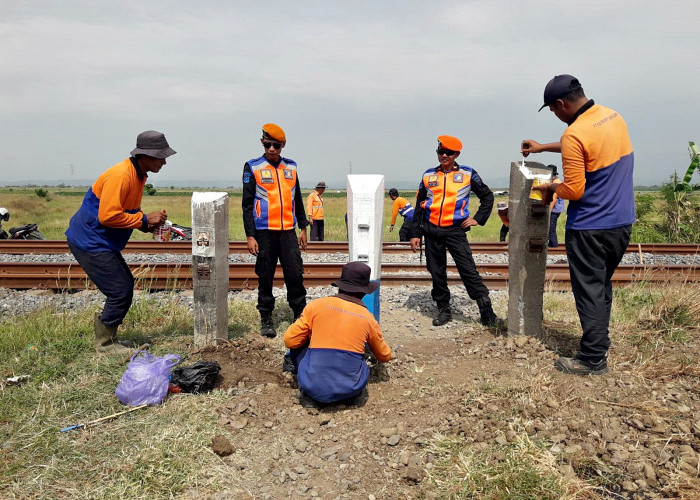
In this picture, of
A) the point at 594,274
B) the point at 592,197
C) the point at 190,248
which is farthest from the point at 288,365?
the point at 190,248

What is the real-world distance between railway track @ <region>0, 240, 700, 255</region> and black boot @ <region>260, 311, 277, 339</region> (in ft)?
16.0

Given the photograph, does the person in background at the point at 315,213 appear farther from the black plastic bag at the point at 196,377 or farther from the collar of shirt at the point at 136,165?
the black plastic bag at the point at 196,377

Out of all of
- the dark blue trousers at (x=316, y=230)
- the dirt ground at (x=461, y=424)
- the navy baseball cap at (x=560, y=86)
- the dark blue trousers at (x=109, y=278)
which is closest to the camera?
the dirt ground at (x=461, y=424)

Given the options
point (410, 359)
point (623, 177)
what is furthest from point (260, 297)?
point (623, 177)

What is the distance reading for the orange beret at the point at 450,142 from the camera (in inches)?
229

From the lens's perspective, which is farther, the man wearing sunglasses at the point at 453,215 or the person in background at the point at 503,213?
the person in background at the point at 503,213

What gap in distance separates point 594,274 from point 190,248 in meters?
8.84

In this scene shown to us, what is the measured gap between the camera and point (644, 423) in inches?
131

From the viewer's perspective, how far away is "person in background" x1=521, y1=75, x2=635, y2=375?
3920 millimetres

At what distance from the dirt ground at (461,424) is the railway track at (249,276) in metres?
3.09

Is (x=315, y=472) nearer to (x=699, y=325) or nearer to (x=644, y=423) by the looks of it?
(x=644, y=423)

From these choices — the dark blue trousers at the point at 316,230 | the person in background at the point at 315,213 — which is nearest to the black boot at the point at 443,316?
the person in background at the point at 315,213

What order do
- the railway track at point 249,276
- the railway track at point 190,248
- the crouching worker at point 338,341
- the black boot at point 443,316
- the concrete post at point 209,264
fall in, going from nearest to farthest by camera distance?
the crouching worker at point 338,341 < the concrete post at point 209,264 < the black boot at point 443,316 < the railway track at point 249,276 < the railway track at point 190,248

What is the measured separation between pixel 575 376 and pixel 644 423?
0.82 meters
